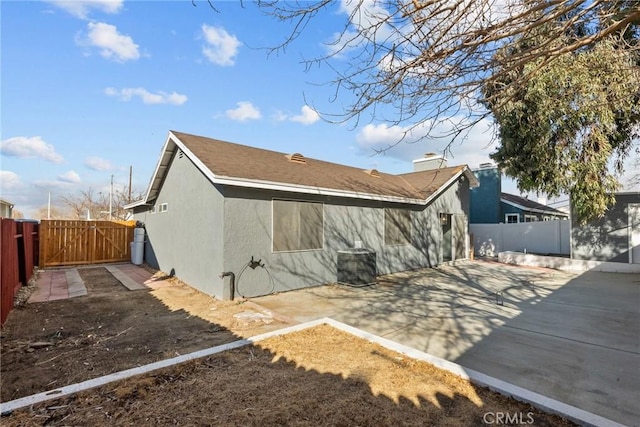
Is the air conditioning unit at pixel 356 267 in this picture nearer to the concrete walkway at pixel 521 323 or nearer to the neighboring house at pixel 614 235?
the concrete walkway at pixel 521 323

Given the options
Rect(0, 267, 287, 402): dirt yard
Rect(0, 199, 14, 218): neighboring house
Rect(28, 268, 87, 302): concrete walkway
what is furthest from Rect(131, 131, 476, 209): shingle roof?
Rect(0, 199, 14, 218): neighboring house

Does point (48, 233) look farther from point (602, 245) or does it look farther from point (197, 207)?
point (602, 245)

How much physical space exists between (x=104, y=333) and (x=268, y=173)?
4864 mm

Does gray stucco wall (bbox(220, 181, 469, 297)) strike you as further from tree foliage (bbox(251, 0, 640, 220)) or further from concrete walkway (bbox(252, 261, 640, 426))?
tree foliage (bbox(251, 0, 640, 220))

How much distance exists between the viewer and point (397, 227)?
11.6 meters

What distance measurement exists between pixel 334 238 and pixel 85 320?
6.03 metres

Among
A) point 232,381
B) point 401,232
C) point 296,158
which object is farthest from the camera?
point 401,232

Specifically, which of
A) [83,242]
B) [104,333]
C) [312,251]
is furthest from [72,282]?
[312,251]

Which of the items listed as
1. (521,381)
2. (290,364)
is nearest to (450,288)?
(521,381)

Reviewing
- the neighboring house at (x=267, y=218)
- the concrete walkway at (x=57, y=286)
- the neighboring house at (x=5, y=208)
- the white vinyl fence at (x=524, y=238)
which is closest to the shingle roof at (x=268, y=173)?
the neighboring house at (x=267, y=218)

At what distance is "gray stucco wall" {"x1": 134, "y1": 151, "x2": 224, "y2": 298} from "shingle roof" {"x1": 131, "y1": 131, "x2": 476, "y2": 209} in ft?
1.41

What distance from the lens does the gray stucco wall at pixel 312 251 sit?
23.9 feet

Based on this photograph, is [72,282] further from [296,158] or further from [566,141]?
[566,141]

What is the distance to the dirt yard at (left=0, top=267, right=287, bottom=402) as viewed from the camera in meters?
3.69
